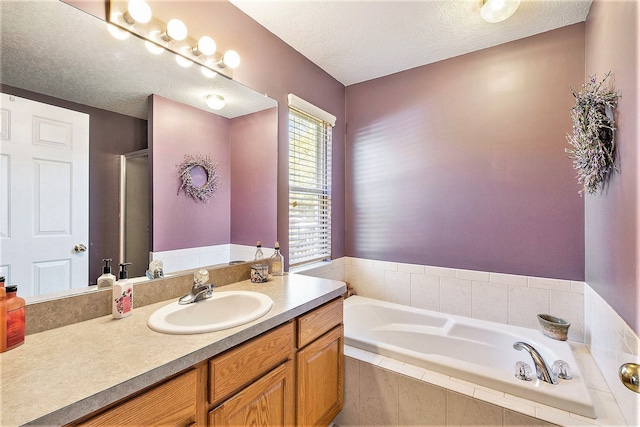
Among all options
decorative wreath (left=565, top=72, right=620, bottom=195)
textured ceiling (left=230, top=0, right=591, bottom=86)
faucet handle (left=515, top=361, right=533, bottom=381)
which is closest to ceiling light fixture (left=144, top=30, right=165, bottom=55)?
textured ceiling (left=230, top=0, right=591, bottom=86)

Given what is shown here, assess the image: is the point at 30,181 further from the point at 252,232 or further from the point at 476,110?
the point at 476,110

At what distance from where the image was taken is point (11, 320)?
86 centimetres

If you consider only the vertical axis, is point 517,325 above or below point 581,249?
below

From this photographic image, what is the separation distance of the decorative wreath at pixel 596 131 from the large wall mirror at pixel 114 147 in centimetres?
183

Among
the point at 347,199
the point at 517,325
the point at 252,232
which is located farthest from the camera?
the point at 347,199

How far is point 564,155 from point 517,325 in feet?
3.97

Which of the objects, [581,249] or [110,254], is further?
[581,249]

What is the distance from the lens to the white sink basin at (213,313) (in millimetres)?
1023

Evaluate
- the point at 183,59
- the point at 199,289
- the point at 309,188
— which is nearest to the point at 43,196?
the point at 199,289

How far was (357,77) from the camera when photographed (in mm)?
2652

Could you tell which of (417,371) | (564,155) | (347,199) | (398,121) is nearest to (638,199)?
(564,155)

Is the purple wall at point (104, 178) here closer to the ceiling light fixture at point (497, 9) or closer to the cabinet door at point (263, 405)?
the cabinet door at point (263, 405)

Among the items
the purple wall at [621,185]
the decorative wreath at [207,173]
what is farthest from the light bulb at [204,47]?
the purple wall at [621,185]

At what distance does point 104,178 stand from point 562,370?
2.31 metres
